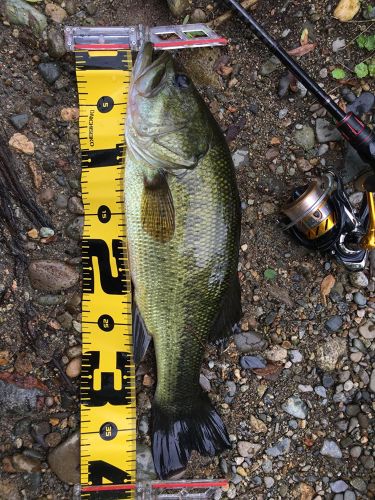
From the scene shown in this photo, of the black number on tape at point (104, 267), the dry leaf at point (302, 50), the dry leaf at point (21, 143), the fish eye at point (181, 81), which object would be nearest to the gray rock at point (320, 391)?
the black number on tape at point (104, 267)

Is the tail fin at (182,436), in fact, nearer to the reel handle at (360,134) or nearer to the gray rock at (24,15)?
the reel handle at (360,134)

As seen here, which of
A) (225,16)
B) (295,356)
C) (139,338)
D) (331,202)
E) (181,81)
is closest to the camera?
(181,81)

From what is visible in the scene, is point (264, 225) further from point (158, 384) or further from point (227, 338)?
point (158, 384)

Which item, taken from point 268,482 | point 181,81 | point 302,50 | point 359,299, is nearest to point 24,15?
point 181,81

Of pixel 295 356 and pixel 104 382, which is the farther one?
pixel 295 356

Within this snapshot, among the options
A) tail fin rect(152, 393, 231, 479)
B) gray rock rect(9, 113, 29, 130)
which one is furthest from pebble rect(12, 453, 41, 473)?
gray rock rect(9, 113, 29, 130)

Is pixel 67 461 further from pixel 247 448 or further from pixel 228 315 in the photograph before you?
pixel 228 315

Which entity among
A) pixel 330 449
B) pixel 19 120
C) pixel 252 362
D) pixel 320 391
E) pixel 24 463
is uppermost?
pixel 19 120
